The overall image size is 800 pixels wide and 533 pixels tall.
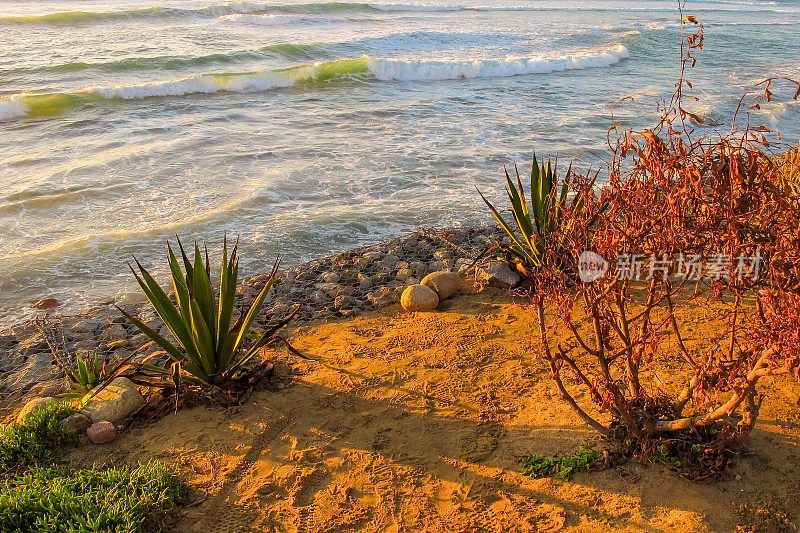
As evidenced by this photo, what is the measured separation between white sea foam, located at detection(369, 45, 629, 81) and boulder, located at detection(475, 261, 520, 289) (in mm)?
12211

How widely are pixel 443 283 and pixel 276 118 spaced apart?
805 cm

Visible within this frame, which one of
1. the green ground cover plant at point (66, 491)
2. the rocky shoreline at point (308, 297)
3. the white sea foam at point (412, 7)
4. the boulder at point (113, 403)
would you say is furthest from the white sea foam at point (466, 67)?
the green ground cover plant at point (66, 491)

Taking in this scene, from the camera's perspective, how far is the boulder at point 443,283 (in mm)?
5094

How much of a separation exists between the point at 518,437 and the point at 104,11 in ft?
79.7

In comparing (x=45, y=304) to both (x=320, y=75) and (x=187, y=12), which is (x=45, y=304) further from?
(x=187, y=12)

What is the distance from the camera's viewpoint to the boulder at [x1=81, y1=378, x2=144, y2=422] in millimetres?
3684

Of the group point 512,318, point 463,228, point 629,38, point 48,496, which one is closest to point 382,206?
point 463,228

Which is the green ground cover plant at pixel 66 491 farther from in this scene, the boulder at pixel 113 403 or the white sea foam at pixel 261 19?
the white sea foam at pixel 261 19

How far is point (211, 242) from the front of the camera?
6.59 metres

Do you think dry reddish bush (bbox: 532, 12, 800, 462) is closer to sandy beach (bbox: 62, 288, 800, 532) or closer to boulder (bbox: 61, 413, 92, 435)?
sandy beach (bbox: 62, 288, 800, 532)

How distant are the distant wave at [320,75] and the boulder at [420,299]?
10598mm

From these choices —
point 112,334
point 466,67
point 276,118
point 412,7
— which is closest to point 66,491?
point 112,334

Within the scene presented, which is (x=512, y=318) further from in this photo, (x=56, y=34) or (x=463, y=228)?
(x=56, y=34)

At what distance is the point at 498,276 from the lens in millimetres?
5215
